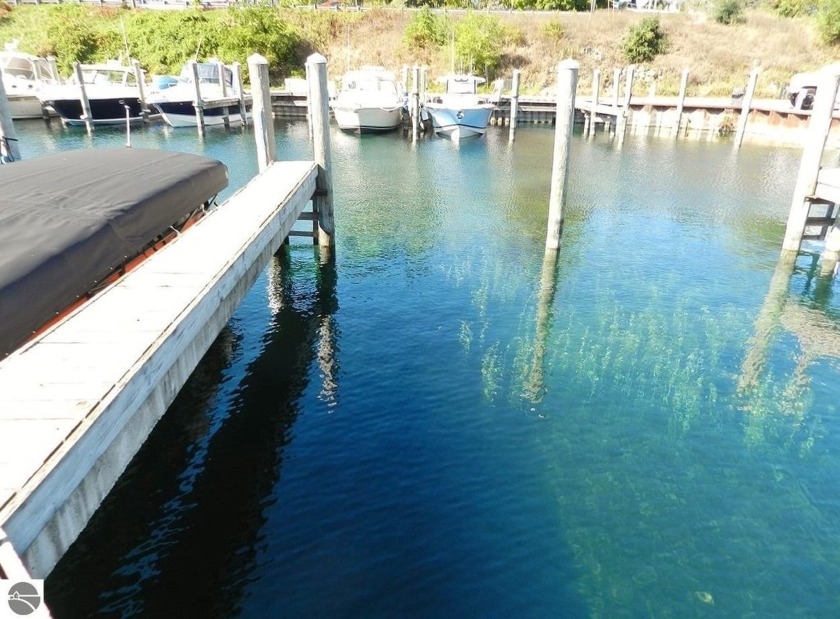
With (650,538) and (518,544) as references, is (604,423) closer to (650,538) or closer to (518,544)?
(650,538)

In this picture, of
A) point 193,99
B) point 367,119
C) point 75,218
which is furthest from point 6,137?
point 367,119

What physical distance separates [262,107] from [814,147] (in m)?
12.8

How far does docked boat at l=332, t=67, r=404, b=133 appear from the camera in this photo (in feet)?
112

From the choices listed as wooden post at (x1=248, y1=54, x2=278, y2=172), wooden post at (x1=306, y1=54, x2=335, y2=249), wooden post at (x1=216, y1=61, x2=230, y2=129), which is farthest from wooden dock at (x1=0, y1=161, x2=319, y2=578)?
wooden post at (x1=216, y1=61, x2=230, y2=129)

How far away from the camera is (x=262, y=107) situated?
45.0 feet

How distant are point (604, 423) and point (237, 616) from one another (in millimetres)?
5617

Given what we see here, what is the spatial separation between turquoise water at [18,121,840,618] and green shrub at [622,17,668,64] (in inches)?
1520

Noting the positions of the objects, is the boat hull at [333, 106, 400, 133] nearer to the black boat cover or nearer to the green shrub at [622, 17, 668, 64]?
the black boat cover

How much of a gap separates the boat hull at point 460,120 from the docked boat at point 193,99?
12.6 m

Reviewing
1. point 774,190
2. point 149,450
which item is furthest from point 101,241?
point 774,190

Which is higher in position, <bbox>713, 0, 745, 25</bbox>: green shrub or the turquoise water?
<bbox>713, 0, 745, 25</bbox>: green shrub

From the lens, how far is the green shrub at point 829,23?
44.9 m

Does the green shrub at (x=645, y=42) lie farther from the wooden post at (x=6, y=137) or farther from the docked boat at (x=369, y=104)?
the wooden post at (x=6, y=137)

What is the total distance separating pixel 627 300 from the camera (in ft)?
42.9
